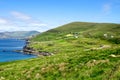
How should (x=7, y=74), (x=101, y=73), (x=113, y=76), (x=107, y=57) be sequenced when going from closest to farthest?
(x=113, y=76)
(x=101, y=73)
(x=107, y=57)
(x=7, y=74)

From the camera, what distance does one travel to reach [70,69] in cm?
3969

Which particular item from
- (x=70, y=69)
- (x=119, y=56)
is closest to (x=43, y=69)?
(x=70, y=69)

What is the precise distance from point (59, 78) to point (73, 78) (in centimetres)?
228

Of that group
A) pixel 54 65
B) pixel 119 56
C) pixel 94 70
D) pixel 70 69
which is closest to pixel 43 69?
pixel 54 65

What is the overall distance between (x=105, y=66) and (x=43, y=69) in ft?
Answer: 36.6

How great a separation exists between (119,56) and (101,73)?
309 inches

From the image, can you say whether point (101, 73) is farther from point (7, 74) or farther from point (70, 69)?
point (7, 74)

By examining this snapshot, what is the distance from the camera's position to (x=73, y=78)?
1431 inches

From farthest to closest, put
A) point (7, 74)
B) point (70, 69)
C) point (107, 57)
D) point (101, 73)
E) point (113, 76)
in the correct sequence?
point (7, 74), point (107, 57), point (70, 69), point (101, 73), point (113, 76)

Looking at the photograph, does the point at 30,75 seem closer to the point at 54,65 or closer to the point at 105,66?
the point at 54,65

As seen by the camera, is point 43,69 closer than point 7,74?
Yes

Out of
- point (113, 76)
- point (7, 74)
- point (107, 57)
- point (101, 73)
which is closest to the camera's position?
point (113, 76)

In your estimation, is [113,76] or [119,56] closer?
[113,76]

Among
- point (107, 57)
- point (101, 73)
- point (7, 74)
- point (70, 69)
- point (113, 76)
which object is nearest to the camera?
point (113, 76)
